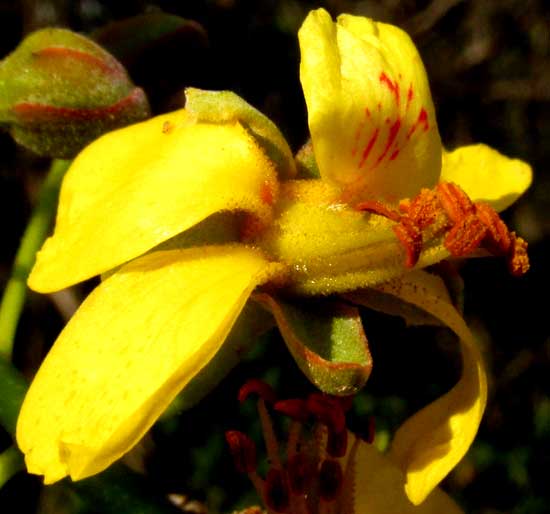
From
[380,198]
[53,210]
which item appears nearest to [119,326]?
[380,198]

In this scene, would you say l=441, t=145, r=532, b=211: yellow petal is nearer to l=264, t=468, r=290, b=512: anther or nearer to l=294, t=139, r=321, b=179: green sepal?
l=294, t=139, r=321, b=179: green sepal

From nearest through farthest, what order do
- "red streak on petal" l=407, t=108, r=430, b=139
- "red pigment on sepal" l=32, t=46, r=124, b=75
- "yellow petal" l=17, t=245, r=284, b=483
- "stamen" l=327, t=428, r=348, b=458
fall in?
"yellow petal" l=17, t=245, r=284, b=483, "red streak on petal" l=407, t=108, r=430, b=139, "stamen" l=327, t=428, r=348, b=458, "red pigment on sepal" l=32, t=46, r=124, b=75

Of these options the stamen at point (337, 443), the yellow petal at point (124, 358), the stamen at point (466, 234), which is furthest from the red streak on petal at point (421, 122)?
the stamen at point (337, 443)

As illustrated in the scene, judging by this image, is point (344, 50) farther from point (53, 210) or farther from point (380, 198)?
point (53, 210)

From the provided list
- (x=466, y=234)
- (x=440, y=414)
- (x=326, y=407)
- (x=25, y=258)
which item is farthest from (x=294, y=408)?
(x=25, y=258)

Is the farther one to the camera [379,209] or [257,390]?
[257,390]

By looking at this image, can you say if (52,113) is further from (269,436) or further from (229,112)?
(269,436)

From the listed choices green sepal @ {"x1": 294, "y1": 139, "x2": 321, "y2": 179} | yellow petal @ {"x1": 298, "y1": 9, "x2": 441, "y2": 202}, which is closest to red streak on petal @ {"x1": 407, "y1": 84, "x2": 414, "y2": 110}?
yellow petal @ {"x1": 298, "y1": 9, "x2": 441, "y2": 202}

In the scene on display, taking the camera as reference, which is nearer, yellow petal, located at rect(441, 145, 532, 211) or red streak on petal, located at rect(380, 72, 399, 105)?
red streak on petal, located at rect(380, 72, 399, 105)
